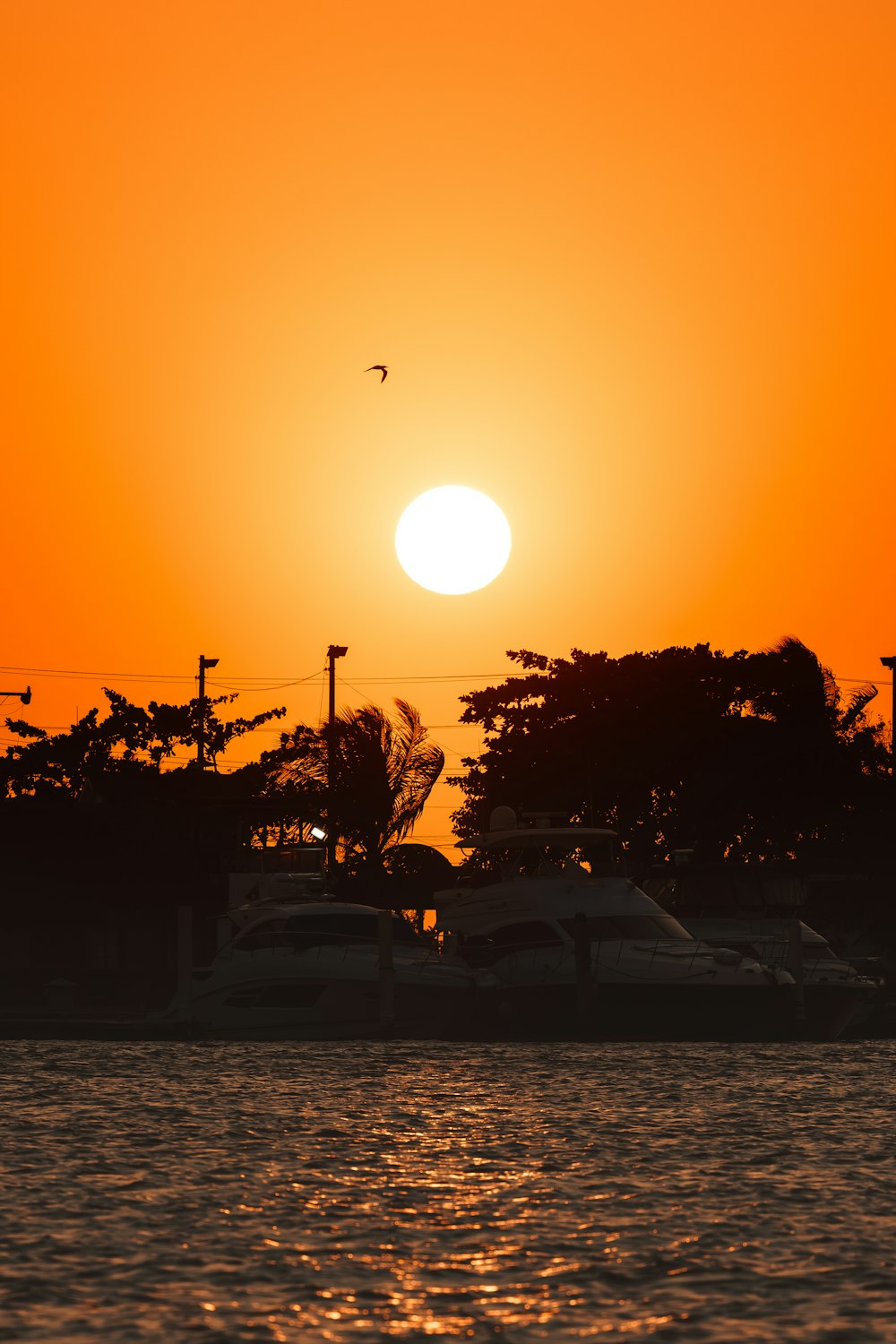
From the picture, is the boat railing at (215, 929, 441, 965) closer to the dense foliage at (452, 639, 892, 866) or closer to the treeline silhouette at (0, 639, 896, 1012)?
the treeline silhouette at (0, 639, 896, 1012)

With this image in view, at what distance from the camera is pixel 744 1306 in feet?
40.8

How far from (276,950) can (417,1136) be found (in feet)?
41.8

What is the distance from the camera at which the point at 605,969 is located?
106 feet

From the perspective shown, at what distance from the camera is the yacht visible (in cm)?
3353

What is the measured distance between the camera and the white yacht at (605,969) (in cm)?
3186

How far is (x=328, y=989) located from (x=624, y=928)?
18.5 ft

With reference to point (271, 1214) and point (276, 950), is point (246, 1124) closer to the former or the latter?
point (271, 1214)

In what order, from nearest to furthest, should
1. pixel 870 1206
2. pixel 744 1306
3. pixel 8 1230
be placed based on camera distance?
1. pixel 744 1306
2. pixel 8 1230
3. pixel 870 1206

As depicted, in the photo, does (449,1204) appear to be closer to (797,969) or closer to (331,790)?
(797,969)

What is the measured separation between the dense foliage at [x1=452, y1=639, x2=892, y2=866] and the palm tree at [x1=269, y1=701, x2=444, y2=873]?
21.4 ft

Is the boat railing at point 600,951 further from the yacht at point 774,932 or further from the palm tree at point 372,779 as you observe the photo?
the palm tree at point 372,779

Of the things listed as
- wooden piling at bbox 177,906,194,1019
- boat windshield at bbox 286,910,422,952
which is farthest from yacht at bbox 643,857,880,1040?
wooden piling at bbox 177,906,194,1019

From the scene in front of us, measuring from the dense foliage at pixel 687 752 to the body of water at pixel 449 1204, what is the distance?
26.4m

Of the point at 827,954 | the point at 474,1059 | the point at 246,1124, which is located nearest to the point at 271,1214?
the point at 246,1124
